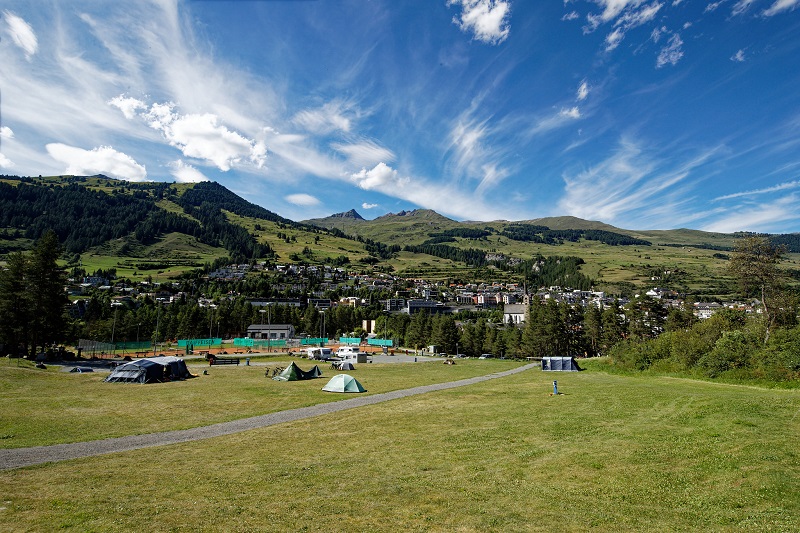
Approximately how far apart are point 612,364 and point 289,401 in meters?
43.4

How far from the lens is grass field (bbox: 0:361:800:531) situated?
347 inches

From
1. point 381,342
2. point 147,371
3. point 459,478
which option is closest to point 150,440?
point 459,478

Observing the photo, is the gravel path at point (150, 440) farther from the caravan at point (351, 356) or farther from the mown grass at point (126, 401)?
the caravan at point (351, 356)

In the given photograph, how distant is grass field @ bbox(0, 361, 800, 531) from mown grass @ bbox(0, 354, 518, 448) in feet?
17.0

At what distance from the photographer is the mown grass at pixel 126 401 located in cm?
1836

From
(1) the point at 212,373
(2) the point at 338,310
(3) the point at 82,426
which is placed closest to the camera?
(3) the point at 82,426

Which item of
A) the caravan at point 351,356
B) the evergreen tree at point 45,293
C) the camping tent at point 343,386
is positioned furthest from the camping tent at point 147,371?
the caravan at point 351,356

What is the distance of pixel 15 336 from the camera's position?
49.1 m

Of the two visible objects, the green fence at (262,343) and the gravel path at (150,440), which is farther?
the green fence at (262,343)

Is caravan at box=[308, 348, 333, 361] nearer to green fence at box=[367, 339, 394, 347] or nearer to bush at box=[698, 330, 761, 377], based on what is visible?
green fence at box=[367, 339, 394, 347]

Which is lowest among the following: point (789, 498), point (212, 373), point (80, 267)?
point (212, 373)

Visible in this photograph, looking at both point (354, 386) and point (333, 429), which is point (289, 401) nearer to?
point (354, 386)

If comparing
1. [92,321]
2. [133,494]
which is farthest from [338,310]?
[133,494]

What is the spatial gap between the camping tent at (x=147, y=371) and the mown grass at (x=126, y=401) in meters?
1.28
